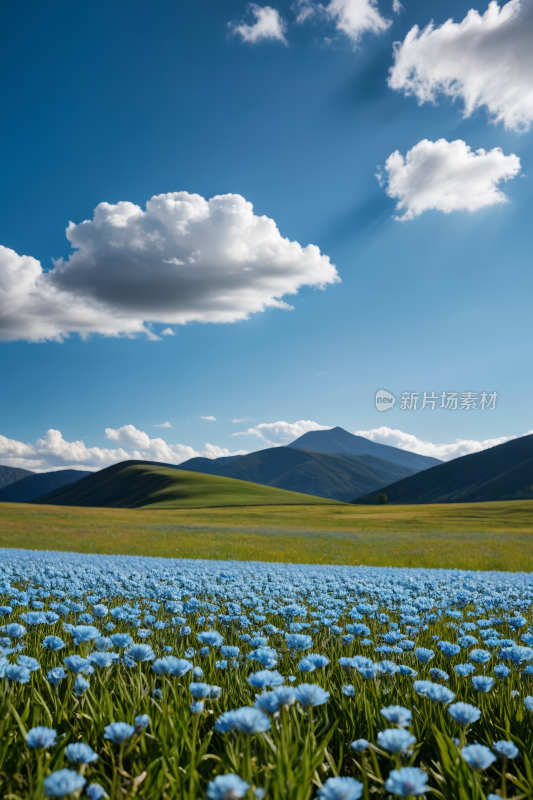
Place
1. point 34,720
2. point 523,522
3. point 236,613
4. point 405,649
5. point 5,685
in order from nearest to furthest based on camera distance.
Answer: point 34,720
point 5,685
point 405,649
point 236,613
point 523,522

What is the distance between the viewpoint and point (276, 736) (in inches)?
85.3

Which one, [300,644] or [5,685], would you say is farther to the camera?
[300,644]

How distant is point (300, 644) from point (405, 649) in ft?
5.41

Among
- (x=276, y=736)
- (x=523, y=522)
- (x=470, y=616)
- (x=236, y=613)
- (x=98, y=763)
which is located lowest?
(x=523, y=522)

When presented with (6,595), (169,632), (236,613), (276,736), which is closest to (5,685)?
(276,736)

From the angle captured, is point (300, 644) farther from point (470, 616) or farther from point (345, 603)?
point (470, 616)

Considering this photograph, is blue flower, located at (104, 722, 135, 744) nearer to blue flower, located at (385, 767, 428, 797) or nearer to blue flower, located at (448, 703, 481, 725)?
blue flower, located at (385, 767, 428, 797)

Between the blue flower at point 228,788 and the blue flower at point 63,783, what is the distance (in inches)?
19.1

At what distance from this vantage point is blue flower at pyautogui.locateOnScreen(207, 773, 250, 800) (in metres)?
1.57

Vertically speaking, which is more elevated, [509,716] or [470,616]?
[509,716]

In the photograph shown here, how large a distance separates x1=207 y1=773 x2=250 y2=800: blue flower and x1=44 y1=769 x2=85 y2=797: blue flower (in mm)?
486

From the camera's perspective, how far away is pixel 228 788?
1601 mm

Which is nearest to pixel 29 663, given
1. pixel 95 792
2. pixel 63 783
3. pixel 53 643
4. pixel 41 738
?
pixel 53 643

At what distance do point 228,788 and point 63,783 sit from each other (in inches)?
24.1
